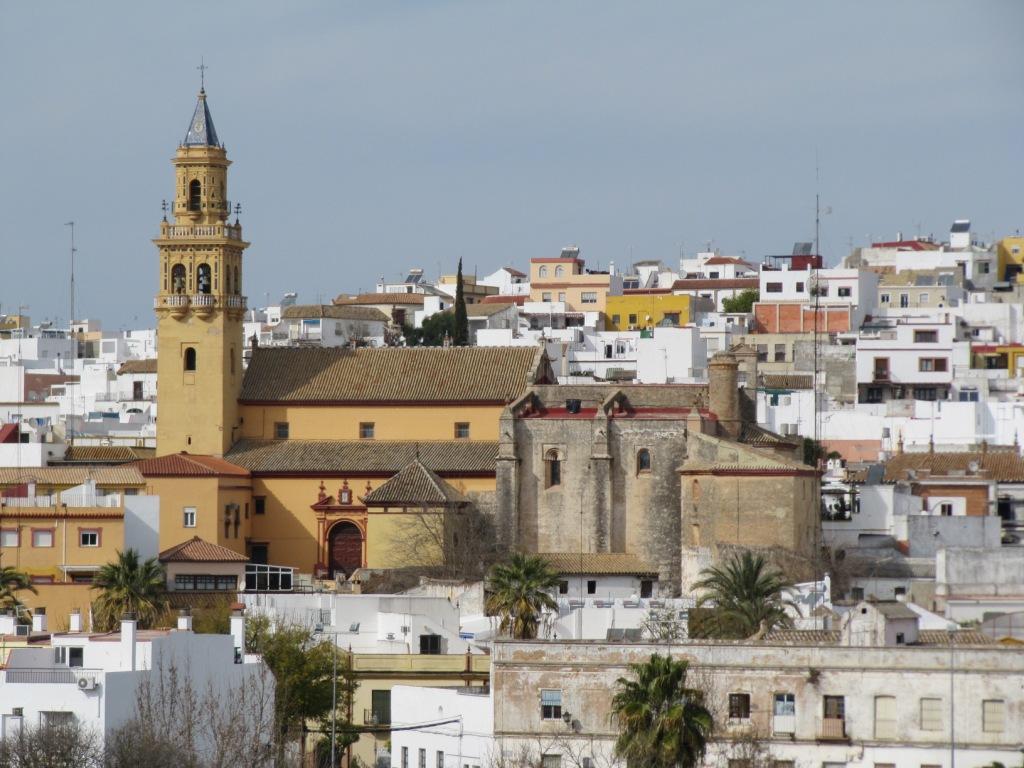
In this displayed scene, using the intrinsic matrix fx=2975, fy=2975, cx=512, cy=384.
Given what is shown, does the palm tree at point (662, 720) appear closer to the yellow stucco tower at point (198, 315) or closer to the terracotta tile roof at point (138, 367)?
the yellow stucco tower at point (198, 315)

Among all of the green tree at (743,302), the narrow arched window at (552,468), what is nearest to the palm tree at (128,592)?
the narrow arched window at (552,468)

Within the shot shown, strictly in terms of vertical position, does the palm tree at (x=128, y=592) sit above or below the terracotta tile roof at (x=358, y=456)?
below

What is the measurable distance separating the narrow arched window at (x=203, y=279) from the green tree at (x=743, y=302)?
1723 inches

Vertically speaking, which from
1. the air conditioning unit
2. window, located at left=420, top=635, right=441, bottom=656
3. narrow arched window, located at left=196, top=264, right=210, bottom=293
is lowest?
the air conditioning unit

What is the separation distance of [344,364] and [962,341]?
30513mm

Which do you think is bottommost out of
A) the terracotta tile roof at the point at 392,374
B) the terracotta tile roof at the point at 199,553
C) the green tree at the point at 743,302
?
the terracotta tile roof at the point at 199,553

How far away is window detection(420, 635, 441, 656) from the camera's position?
6512 centimetres

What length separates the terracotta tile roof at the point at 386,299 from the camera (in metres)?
138

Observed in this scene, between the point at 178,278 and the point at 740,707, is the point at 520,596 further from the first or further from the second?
the point at 178,278

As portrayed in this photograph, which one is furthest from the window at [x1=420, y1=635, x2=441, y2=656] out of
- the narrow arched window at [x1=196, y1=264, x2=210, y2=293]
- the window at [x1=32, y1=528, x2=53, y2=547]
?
the narrow arched window at [x1=196, y1=264, x2=210, y2=293]

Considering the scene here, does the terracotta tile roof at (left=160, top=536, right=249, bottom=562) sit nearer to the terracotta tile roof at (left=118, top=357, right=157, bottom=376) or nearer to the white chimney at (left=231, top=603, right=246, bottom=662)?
the white chimney at (left=231, top=603, right=246, bottom=662)

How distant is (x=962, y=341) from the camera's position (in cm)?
11106

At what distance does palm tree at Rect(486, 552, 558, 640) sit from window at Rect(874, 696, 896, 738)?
14.6 m

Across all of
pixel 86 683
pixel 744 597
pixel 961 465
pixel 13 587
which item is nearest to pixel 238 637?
pixel 86 683
